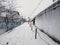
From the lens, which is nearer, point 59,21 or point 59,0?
point 59,0

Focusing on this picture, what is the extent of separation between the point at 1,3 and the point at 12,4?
7.02 m

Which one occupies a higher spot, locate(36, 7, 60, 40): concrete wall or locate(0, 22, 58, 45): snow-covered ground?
locate(36, 7, 60, 40): concrete wall

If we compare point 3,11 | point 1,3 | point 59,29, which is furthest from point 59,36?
point 3,11

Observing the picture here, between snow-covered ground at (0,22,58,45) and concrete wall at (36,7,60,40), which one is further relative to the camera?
snow-covered ground at (0,22,58,45)

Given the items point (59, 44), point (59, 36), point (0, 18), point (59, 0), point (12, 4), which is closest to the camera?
point (59, 0)

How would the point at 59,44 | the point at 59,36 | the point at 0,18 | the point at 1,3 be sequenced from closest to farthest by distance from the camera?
the point at 59,44 → the point at 59,36 → the point at 1,3 → the point at 0,18

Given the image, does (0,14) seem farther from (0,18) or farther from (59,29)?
(59,29)

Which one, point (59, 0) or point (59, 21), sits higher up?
point (59, 0)

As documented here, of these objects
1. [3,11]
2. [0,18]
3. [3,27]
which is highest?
[3,11]

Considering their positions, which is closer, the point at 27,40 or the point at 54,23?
the point at 54,23

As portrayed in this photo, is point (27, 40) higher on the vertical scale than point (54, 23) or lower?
lower

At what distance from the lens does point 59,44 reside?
745 cm

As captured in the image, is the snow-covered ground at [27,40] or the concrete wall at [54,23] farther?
the snow-covered ground at [27,40]

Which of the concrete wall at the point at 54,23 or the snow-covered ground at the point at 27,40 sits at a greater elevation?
the concrete wall at the point at 54,23
